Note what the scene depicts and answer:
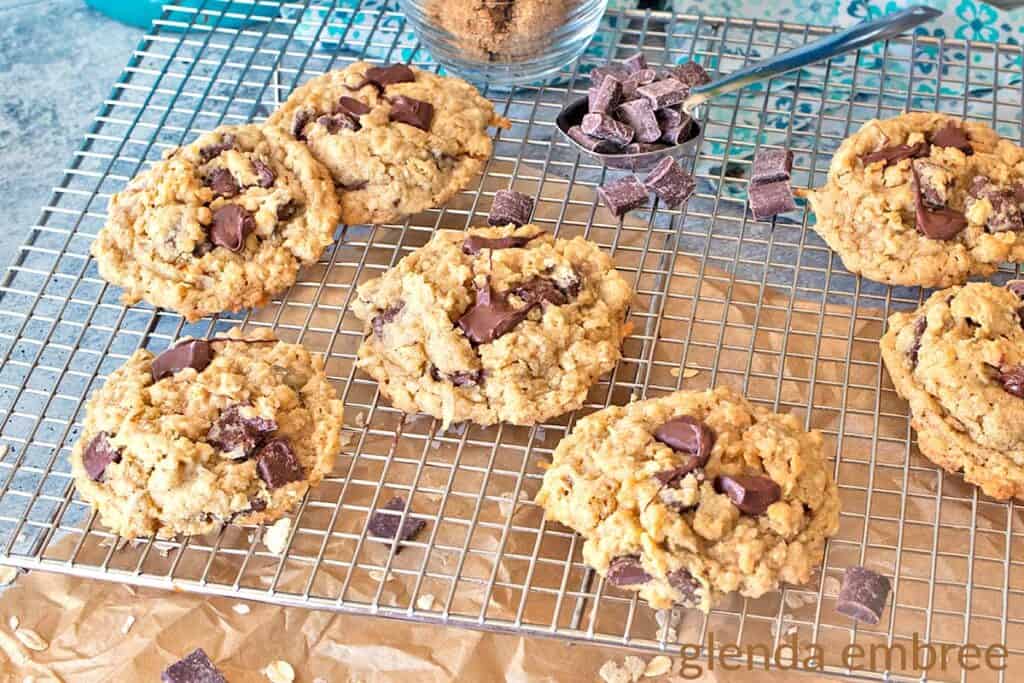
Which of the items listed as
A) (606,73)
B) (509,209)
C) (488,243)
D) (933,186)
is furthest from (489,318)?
(933,186)

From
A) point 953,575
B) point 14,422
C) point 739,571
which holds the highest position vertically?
point 739,571

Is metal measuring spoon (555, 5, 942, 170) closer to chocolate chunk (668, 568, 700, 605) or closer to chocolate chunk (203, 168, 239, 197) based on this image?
chocolate chunk (203, 168, 239, 197)

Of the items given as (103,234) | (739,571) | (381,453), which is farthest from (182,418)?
(739,571)

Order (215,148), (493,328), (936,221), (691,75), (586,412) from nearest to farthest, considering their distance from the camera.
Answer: (493,328), (586,412), (936,221), (215,148), (691,75)

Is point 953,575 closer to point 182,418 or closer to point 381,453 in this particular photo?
point 381,453

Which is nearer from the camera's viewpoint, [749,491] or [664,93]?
[749,491]

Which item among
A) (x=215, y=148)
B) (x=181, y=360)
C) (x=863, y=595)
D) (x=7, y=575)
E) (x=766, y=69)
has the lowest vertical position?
(x=7, y=575)

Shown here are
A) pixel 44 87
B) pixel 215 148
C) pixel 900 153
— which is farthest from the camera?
pixel 44 87

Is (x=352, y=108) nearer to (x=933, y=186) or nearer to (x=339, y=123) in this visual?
(x=339, y=123)
